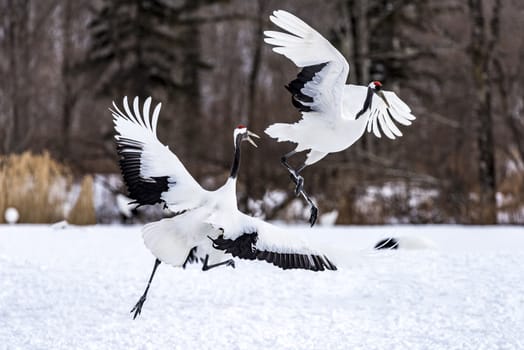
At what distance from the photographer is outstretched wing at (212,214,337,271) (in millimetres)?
4020

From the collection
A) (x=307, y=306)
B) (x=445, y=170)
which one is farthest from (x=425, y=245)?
(x=445, y=170)

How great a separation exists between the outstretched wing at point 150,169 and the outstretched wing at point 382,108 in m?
1.08

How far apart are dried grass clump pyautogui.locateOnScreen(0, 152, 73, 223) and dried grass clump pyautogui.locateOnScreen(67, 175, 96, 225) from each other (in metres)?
0.19

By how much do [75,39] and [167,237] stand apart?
858 inches

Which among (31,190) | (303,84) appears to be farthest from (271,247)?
(31,190)

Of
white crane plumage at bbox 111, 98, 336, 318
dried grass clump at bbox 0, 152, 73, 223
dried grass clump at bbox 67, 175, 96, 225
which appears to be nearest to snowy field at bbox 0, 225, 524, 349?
white crane plumage at bbox 111, 98, 336, 318

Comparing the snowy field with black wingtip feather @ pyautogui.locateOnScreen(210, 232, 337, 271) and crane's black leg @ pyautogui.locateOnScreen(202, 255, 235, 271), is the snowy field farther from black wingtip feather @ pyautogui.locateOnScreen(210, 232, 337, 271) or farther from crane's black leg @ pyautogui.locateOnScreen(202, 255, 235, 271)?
crane's black leg @ pyautogui.locateOnScreen(202, 255, 235, 271)

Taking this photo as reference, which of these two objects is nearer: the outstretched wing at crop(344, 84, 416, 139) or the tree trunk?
the outstretched wing at crop(344, 84, 416, 139)

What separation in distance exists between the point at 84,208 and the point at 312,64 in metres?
7.57

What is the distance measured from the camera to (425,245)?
777 cm

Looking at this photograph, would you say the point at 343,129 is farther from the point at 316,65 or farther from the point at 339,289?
the point at 339,289

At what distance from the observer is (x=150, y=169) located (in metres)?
4.40

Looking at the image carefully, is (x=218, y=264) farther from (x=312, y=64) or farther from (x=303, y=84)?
(x=312, y=64)

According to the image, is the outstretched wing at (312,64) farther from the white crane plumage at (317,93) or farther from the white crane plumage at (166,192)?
the white crane plumage at (166,192)
